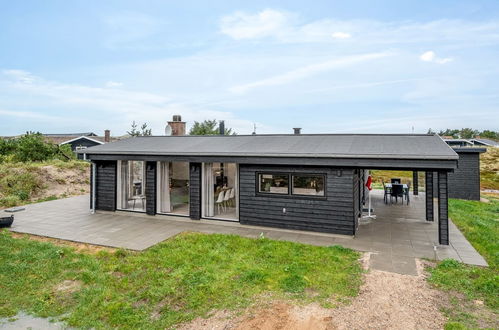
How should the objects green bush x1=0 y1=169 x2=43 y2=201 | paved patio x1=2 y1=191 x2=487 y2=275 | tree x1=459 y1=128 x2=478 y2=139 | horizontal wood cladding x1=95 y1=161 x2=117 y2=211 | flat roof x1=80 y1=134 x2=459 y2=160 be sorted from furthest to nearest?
tree x1=459 y1=128 x2=478 y2=139
green bush x1=0 y1=169 x2=43 y2=201
horizontal wood cladding x1=95 y1=161 x2=117 y2=211
flat roof x1=80 y1=134 x2=459 y2=160
paved patio x1=2 y1=191 x2=487 y2=275

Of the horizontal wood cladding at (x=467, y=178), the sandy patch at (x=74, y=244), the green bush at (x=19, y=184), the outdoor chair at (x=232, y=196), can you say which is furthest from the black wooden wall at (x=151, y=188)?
the horizontal wood cladding at (x=467, y=178)

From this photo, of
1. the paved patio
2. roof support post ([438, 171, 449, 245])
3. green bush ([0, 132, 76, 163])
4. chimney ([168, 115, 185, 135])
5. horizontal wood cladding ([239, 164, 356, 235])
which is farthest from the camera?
green bush ([0, 132, 76, 163])

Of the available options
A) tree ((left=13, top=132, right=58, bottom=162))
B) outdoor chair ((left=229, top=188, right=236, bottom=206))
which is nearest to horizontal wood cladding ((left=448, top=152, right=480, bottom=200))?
outdoor chair ((left=229, top=188, right=236, bottom=206))

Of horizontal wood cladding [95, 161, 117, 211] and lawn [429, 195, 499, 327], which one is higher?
horizontal wood cladding [95, 161, 117, 211]

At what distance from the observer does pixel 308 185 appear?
289 inches

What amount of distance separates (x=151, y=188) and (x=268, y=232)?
4.05 m

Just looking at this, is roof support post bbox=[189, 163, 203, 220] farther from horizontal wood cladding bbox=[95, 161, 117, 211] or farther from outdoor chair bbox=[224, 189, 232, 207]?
horizontal wood cladding bbox=[95, 161, 117, 211]

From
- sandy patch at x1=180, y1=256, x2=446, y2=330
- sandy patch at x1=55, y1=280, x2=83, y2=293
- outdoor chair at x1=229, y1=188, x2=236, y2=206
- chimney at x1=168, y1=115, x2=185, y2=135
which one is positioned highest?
chimney at x1=168, y1=115, x2=185, y2=135

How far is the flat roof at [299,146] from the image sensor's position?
6.62 meters

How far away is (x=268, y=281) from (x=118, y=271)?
2667 millimetres

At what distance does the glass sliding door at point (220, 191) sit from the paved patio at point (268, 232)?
0.42m

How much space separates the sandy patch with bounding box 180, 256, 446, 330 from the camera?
346 centimetres

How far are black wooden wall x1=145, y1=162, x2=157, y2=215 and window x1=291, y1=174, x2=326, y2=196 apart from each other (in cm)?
441

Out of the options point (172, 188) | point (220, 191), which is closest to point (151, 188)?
point (172, 188)
